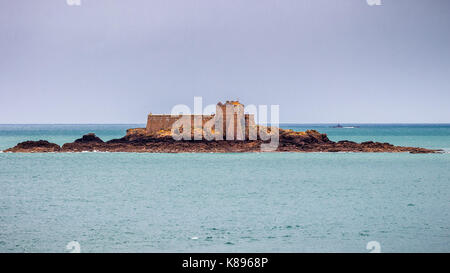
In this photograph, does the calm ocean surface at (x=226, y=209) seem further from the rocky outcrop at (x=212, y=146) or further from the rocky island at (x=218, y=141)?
the rocky island at (x=218, y=141)

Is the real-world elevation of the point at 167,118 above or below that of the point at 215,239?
above

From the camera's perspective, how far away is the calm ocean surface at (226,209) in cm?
1408

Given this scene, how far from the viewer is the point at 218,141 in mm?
57000

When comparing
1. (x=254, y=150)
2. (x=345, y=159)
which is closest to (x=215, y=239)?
(x=345, y=159)

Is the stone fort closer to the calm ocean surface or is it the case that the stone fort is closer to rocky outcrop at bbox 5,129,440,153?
rocky outcrop at bbox 5,129,440,153

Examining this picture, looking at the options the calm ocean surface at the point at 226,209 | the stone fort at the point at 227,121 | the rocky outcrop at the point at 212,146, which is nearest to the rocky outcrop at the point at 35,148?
the rocky outcrop at the point at 212,146

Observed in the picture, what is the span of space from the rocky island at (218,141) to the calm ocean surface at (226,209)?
18.3m

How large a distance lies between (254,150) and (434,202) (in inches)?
1378

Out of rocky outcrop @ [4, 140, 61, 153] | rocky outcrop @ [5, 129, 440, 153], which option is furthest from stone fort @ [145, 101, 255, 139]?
rocky outcrop @ [4, 140, 61, 153]

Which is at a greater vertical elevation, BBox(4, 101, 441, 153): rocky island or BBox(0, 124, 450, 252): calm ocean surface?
BBox(4, 101, 441, 153): rocky island

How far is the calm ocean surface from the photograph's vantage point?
554 inches

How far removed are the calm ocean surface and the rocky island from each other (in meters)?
18.3
